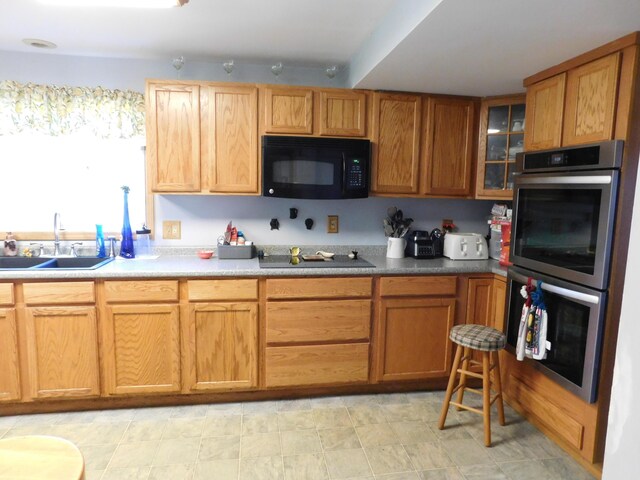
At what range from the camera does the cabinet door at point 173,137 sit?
8.57 feet

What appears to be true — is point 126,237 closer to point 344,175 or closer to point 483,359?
point 344,175

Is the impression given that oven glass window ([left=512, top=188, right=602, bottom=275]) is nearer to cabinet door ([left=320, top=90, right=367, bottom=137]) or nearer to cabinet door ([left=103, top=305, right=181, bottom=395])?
cabinet door ([left=320, top=90, right=367, bottom=137])

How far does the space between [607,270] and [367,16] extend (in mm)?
1706

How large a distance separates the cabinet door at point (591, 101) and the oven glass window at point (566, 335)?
804 mm

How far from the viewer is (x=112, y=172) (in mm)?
2910

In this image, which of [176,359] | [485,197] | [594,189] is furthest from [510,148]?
[176,359]

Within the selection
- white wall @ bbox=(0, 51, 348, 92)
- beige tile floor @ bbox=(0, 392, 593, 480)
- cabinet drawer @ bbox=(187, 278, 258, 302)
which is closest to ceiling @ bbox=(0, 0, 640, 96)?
white wall @ bbox=(0, 51, 348, 92)

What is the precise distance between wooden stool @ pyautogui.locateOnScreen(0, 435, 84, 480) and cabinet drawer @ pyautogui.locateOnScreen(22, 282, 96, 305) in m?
1.30

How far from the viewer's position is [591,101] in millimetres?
1974

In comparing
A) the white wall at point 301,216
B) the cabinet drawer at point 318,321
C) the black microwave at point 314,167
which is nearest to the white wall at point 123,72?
the black microwave at point 314,167

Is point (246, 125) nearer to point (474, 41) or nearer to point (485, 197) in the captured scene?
point (474, 41)

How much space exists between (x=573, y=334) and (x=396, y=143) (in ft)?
5.19

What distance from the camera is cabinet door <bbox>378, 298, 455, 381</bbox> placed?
2.66 m

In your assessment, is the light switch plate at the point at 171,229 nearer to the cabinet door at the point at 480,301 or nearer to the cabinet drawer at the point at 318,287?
the cabinet drawer at the point at 318,287
